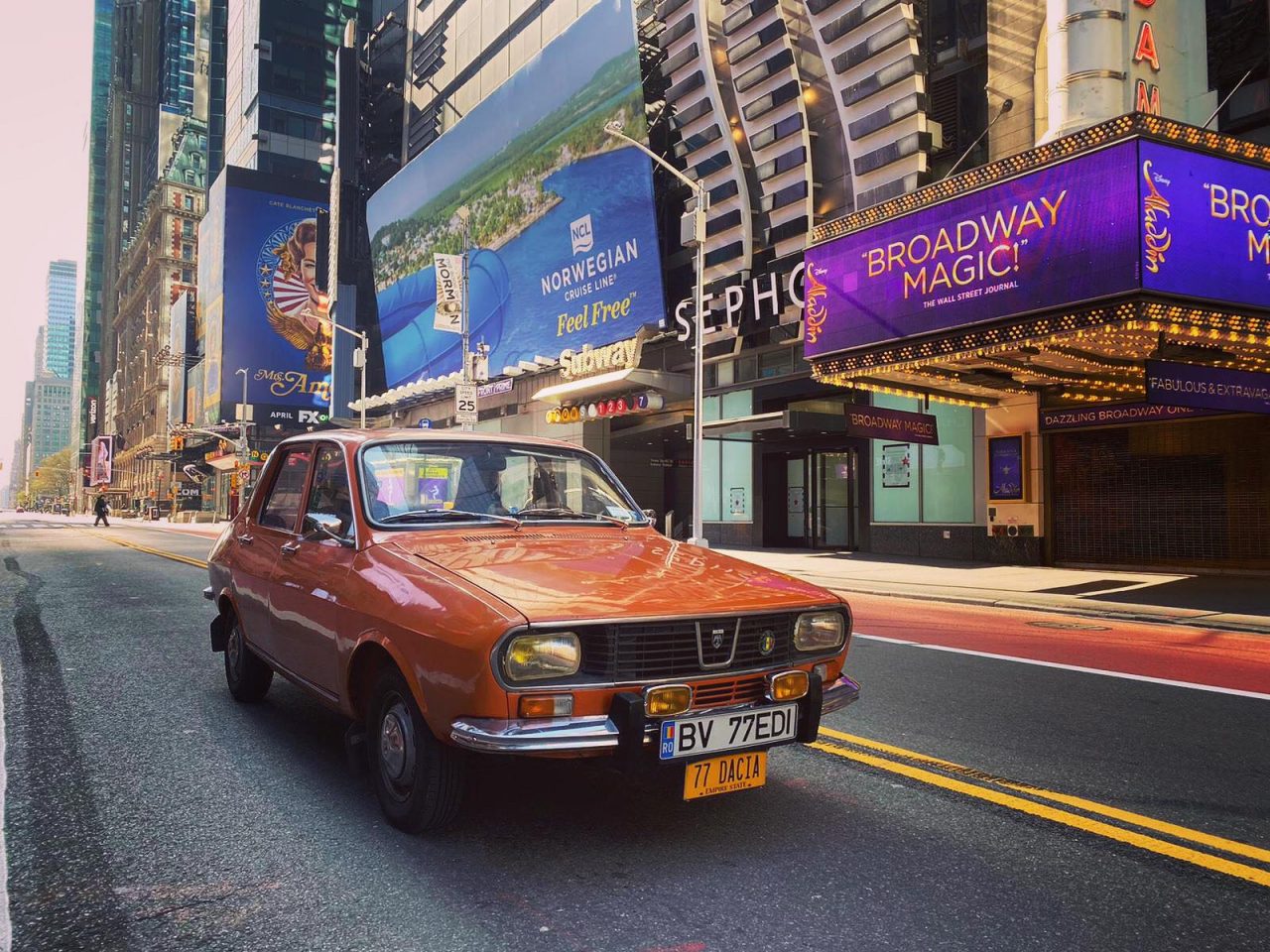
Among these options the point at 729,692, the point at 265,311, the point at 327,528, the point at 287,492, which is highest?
the point at 265,311

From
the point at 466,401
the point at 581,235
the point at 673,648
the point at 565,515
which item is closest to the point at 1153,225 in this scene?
the point at 565,515

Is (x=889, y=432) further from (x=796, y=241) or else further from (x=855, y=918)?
(x=855, y=918)

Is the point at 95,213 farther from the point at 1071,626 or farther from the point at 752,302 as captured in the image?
the point at 1071,626

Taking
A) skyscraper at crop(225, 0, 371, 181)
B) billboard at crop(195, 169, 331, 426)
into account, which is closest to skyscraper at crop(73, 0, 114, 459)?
skyscraper at crop(225, 0, 371, 181)

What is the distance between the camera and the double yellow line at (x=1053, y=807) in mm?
3416

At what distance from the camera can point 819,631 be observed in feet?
12.7

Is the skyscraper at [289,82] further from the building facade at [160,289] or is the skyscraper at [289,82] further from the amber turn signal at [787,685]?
the amber turn signal at [787,685]

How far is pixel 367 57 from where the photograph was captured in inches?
2281

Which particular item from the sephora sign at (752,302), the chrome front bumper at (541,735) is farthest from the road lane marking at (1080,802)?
the sephora sign at (752,302)

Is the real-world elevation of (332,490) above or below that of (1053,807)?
above

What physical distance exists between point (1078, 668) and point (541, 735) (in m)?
6.07

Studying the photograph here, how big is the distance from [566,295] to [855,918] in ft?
103

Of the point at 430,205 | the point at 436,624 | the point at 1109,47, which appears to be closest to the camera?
the point at 436,624

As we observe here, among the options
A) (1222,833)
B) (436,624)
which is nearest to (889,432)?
(1222,833)
